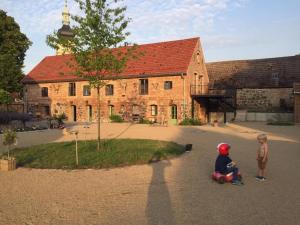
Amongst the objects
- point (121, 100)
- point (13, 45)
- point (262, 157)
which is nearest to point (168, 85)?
point (121, 100)

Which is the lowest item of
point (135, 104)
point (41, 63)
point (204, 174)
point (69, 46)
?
point (204, 174)

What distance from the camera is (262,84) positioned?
33281mm

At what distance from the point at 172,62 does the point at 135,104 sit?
5.17m

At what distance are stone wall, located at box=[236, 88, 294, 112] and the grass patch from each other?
858 inches

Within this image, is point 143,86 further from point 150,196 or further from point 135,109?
point 150,196

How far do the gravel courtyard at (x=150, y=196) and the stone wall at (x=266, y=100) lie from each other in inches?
908

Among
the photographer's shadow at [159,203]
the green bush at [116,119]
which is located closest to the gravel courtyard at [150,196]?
the photographer's shadow at [159,203]

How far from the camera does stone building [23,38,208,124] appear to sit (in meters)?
28.0

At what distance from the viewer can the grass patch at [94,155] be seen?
10.2 metres

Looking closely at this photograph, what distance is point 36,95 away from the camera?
118 ft

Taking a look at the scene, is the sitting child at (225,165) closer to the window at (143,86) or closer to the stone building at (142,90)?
the stone building at (142,90)

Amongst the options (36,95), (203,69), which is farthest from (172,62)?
(36,95)

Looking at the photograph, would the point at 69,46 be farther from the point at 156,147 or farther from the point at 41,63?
the point at 41,63

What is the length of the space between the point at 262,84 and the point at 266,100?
5.77ft
